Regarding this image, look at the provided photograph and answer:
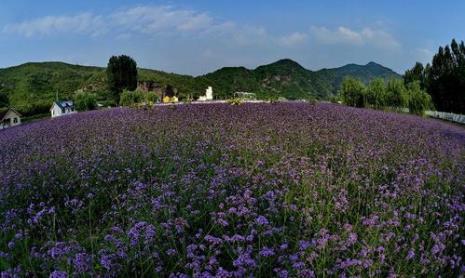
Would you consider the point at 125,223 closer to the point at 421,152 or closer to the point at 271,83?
the point at 421,152

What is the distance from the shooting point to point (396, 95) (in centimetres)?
2481

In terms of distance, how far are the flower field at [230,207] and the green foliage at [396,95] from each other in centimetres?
1912

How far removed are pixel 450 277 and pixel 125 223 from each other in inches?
99.1

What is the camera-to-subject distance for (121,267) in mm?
2420

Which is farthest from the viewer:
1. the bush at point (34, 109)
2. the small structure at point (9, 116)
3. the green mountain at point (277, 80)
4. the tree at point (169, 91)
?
the green mountain at point (277, 80)

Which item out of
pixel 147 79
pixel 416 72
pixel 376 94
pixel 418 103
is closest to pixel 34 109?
pixel 147 79

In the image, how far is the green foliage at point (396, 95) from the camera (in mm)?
24455

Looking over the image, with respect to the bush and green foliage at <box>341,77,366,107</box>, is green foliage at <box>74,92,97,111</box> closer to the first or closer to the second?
the bush

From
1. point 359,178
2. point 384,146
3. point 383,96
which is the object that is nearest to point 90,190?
point 359,178

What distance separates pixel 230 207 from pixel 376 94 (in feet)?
77.9

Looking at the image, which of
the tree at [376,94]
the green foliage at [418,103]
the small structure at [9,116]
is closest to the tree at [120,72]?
the small structure at [9,116]

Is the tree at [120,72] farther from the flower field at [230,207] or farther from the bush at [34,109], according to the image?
the flower field at [230,207]

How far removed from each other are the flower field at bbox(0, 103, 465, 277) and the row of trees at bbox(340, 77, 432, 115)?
19.1m

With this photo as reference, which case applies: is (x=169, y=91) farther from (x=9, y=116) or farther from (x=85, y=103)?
(x=85, y=103)
